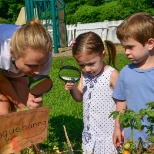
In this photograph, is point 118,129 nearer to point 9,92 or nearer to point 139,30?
point 139,30

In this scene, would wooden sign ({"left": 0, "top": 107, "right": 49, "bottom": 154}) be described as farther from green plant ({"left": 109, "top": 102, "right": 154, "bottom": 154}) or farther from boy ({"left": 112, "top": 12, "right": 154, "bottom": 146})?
boy ({"left": 112, "top": 12, "right": 154, "bottom": 146})

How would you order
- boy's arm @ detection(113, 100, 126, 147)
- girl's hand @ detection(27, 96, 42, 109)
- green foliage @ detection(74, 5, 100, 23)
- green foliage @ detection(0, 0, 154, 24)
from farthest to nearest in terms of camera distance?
green foliage @ detection(74, 5, 100, 23) → green foliage @ detection(0, 0, 154, 24) → boy's arm @ detection(113, 100, 126, 147) → girl's hand @ detection(27, 96, 42, 109)

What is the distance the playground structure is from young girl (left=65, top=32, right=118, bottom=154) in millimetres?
8532

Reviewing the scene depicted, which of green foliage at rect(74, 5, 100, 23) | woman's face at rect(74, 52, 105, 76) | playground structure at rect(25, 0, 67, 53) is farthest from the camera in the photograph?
green foliage at rect(74, 5, 100, 23)

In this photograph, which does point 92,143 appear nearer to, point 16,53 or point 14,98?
point 14,98

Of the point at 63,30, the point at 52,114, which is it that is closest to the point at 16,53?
the point at 52,114

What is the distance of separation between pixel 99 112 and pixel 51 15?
31.6ft

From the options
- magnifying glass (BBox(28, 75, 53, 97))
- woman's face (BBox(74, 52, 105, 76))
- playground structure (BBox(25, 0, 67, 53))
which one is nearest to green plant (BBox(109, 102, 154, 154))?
magnifying glass (BBox(28, 75, 53, 97))

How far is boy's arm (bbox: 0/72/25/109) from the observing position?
3093mm

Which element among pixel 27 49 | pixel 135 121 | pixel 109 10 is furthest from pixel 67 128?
pixel 109 10

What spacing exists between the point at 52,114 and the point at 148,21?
2.22 metres

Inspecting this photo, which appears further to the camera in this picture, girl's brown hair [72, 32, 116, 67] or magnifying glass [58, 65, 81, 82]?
girl's brown hair [72, 32, 116, 67]

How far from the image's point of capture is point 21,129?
1.79m

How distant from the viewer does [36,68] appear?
2.42 metres
